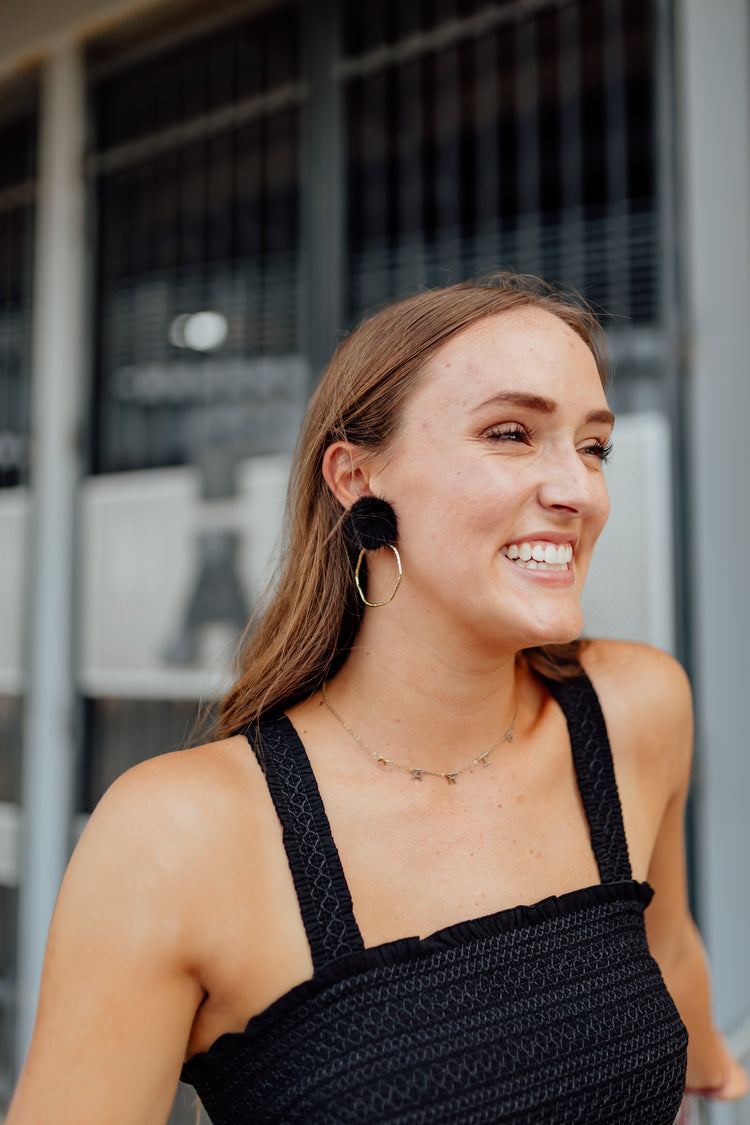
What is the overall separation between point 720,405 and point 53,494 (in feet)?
6.80

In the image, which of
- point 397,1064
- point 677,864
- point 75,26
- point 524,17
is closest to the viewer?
point 397,1064

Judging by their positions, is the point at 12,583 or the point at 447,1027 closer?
the point at 447,1027

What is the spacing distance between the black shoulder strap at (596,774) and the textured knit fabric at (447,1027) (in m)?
0.09

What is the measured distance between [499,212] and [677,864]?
165 centimetres

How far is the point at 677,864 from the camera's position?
4.79 feet

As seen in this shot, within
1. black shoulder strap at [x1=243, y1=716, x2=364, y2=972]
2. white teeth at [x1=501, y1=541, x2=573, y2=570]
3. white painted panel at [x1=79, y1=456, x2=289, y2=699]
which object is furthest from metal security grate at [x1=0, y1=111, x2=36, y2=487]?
white teeth at [x1=501, y1=541, x2=573, y2=570]

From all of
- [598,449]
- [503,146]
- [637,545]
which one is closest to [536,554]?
[598,449]

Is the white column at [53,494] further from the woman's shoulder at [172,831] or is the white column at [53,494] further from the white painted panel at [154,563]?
the woman's shoulder at [172,831]

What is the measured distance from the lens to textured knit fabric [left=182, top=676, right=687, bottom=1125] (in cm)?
96

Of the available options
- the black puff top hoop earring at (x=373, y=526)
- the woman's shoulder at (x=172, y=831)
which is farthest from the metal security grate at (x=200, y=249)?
the woman's shoulder at (x=172, y=831)

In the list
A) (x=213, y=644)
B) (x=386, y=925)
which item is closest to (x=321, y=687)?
(x=386, y=925)

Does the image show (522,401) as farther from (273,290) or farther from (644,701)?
(273,290)

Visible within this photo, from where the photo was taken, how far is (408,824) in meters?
1.15

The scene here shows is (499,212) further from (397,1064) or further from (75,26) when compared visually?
(397,1064)
